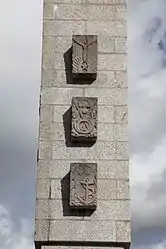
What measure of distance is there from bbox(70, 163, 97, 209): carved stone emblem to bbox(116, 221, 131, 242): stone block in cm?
46

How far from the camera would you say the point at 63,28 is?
9.91m

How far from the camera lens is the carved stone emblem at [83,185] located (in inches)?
349

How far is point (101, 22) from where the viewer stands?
998 centimetres

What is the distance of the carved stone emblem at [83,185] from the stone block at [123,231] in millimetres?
463

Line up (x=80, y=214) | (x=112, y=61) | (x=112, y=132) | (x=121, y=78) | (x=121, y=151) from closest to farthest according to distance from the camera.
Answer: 1. (x=80, y=214)
2. (x=121, y=151)
3. (x=112, y=132)
4. (x=121, y=78)
5. (x=112, y=61)

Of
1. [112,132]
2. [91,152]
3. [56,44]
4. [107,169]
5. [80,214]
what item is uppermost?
[56,44]

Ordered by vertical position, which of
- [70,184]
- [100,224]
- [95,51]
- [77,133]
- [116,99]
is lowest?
[100,224]

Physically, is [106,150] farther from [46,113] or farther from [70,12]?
[70,12]

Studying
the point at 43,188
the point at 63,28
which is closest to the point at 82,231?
the point at 43,188

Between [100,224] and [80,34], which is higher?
[80,34]

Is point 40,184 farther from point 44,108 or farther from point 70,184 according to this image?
point 44,108

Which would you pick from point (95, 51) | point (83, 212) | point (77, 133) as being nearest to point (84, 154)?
point (77, 133)

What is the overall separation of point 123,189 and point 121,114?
3.96 feet

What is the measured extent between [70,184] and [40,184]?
457mm
